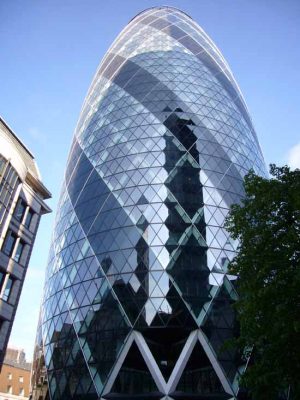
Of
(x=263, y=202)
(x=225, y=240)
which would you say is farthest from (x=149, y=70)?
(x=263, y=202)

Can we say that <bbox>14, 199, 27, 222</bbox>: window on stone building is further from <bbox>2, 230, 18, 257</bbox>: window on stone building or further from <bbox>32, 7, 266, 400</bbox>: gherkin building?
<bbox>32, 7, 266, 400</bbox>: gherkin building

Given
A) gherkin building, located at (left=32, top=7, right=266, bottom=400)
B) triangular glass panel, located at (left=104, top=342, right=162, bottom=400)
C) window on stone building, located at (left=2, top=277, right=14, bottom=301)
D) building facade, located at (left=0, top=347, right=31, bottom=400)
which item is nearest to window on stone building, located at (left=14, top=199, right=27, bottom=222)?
window on stone building, located at (left=2, top=277, right=14, bottom=301)

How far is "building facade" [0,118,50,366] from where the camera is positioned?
1884 centimetres

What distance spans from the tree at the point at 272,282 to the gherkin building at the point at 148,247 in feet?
9.07

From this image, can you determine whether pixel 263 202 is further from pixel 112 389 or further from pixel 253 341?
pixel 112 389

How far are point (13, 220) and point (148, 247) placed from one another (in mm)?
8282

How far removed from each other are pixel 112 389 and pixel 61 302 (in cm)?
732

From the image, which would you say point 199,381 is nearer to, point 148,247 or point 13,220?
point 148,247

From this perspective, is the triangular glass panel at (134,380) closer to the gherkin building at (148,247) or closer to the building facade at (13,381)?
the gherkin building at (148,247)

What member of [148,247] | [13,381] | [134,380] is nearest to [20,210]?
[148,247]

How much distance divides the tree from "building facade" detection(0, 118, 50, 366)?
1239 cm

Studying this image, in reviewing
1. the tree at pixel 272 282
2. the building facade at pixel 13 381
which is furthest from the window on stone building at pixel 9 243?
the building facade at pixel 13 381

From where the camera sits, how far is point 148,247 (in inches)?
887

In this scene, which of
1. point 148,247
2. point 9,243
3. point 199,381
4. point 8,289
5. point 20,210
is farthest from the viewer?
point 148,247
